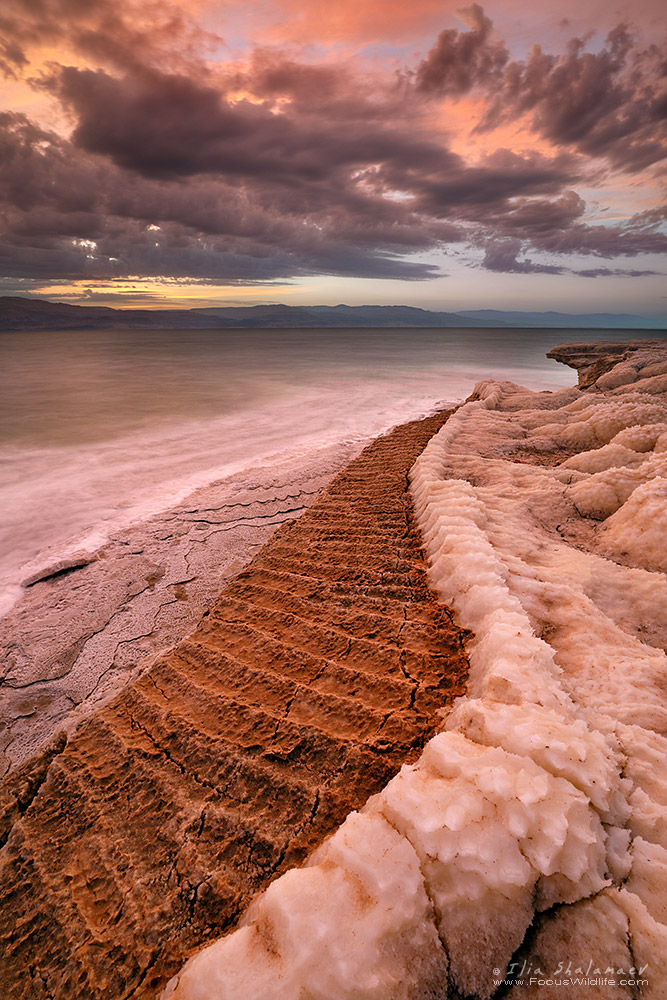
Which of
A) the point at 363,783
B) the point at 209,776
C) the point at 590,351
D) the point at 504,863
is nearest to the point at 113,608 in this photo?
the point at 209,776

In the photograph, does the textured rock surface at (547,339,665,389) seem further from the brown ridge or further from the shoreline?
the brown ridge

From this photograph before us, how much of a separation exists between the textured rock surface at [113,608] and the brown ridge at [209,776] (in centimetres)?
79

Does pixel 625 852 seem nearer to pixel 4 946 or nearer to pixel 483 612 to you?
pixel 483 612

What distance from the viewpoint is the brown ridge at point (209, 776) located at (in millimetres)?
1536

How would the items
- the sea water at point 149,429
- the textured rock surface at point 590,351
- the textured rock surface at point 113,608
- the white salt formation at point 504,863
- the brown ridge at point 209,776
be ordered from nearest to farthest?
the white salt formation at point 504,863
the brown ridge at point 209,776
the textured rock surface at point 113,608
the sea water at point 149,429
the textured rock surface at point 590,351

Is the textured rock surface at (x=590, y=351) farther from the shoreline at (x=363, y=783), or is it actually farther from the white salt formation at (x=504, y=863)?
the white salt formation at (x=504, y=863)

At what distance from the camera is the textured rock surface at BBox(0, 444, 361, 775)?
3205 millimetres

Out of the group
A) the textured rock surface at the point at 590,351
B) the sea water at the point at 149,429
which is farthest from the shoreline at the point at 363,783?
the textured rock surface at the point at 590,351

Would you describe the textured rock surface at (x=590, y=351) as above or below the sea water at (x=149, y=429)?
above

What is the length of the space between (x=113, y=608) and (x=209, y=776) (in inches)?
107

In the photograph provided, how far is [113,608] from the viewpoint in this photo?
4.23 m

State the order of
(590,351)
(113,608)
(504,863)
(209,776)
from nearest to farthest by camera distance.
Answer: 1. (504,863)
2. (209,776)
3. (113,608)
4. (590,351)

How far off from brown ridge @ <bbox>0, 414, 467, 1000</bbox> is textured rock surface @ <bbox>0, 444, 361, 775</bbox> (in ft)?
2.60

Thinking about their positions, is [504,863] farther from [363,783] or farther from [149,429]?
[149,429]
